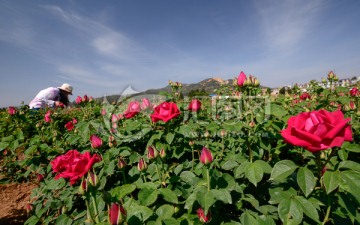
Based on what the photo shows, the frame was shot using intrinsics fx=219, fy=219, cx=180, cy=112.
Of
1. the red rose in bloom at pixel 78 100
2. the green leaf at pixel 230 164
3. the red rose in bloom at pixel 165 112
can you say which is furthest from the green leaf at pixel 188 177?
the red rose in bloom at pixel 78 100

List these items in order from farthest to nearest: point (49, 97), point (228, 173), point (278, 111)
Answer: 1. point (49, 97)
2. point (228, 173)
3. point (278, 111)

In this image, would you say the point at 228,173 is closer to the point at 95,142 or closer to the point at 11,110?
the point at 95,142

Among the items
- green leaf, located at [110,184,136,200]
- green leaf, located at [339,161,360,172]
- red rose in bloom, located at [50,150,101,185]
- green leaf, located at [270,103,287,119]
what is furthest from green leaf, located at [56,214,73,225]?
green leaf, located at [339,161,360,172]

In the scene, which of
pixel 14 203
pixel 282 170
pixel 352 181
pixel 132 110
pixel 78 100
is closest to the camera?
pixel 352 181

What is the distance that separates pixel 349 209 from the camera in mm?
1205

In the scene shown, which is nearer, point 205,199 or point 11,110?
point 205,199

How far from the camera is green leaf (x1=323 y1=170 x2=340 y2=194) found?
3.36 ft

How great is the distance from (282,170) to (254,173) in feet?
0.82

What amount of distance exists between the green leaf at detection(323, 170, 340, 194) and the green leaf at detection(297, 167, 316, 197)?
0.06 m

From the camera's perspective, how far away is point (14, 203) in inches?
157

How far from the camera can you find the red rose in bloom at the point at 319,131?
1031 millimetres

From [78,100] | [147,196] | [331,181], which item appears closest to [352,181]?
[331,181]

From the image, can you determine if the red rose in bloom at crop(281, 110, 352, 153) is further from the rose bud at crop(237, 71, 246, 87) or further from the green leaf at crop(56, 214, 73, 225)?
the green leaf at crop(56, 214, 73, 225)

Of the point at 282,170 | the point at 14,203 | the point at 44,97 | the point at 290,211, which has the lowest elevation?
the point at 14,203
